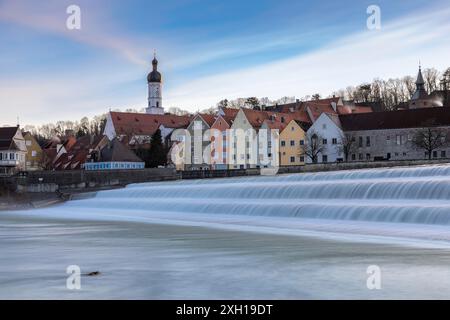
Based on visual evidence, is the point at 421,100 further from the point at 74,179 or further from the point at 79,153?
the point at 74,179

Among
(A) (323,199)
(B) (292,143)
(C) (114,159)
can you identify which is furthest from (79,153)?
(A) (323,199)

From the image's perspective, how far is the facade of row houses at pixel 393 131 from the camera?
68062mm

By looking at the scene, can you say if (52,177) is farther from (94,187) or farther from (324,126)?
(324,126)

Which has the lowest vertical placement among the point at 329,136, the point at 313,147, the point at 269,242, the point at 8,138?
the point at 269,242

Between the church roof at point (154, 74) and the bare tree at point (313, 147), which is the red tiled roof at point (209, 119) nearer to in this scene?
the bare tree at point (313, 147)

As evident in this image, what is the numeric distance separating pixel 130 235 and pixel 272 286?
14.4 metres

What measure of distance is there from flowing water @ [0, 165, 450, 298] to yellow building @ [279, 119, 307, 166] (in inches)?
1314

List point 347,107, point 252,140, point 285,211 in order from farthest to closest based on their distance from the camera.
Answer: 1. point 347,107
2. point 252,140
3. point 285,211

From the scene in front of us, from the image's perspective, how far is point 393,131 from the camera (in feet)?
236

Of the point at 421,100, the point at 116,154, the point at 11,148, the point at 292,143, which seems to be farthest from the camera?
the point at 421,100

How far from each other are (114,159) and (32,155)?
97.1 feet

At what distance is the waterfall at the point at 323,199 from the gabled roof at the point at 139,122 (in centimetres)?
6295
